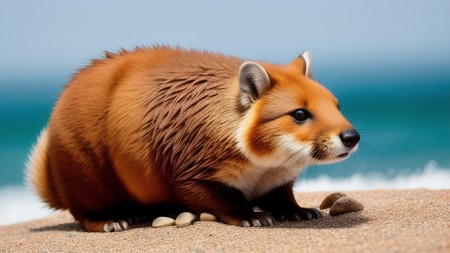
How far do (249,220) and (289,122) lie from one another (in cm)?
98

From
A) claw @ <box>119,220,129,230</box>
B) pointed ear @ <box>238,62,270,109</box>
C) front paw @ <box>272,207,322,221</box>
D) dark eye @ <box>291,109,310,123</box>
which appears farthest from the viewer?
claw @ <box>119,220,129,230</box>

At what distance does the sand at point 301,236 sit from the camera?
224 inches

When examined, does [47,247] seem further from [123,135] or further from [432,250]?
[432,250]

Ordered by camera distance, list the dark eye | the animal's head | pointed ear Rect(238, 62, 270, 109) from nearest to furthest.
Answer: the animal's head
the dark eye
pointed ear Rect(238, 62, 270, 109)

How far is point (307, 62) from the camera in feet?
25.1

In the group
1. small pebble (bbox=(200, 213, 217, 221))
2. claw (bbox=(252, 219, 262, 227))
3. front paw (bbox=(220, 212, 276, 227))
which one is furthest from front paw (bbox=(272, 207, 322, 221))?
small pebble (bbox=(200, 213, 217, 221))

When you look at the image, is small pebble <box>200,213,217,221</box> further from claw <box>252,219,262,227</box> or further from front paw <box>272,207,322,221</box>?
front paw <box>272,207,322,221</box>

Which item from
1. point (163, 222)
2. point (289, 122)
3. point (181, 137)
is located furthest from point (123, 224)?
point (289, 122)

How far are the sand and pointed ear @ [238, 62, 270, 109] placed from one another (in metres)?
1.13

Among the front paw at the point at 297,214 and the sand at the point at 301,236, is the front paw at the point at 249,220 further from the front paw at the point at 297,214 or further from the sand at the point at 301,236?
the front paw at the point at 297,214

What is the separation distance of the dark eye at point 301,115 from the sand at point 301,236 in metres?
0.92

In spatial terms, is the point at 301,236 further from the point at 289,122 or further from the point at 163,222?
the point at 163,222

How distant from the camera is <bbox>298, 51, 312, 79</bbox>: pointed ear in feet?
24.9

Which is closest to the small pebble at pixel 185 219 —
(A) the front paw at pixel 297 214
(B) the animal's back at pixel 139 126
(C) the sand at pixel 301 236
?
(C) the sand at pixel 301 236
